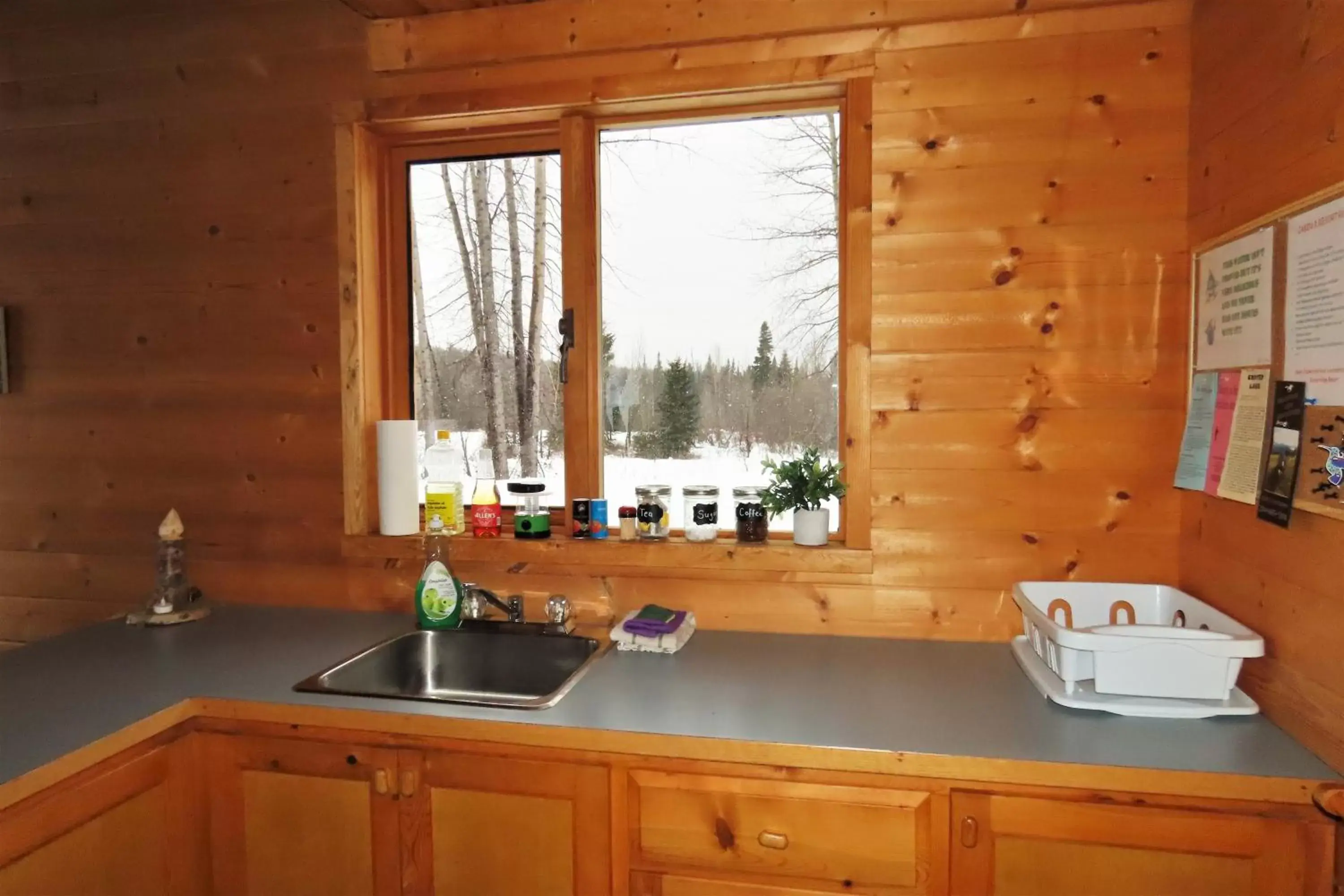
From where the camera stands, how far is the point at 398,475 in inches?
84.8

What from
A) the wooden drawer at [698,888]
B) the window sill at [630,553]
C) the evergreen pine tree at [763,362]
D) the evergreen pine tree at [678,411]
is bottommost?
the wooden drawer at [698,888]

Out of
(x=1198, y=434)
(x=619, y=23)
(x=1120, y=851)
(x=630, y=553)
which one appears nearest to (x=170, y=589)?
(x=630, y=553)

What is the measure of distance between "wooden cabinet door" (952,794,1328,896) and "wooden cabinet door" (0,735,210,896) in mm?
1361

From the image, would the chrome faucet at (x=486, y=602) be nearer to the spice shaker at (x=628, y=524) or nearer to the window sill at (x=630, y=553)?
the window sill at (x=630, y=553)

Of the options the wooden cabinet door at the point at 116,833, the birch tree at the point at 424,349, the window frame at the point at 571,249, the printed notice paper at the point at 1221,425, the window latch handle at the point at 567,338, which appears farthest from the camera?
the birch tree at the point at 424,349

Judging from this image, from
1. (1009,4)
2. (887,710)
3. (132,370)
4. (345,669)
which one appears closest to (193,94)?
(132,370)

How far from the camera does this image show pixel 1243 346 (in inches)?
58.6

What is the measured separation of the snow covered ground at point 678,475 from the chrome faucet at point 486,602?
0.30 meters

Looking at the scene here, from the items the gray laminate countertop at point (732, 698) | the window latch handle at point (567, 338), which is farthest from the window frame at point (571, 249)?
the gray laminate countertop at point (732, 698)

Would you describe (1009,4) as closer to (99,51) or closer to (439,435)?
(439,435)

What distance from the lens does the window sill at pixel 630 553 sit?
6.26ft

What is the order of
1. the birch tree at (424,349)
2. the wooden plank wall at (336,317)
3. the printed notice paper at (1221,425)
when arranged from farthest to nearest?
the birch tree at (424,349), the wooden plank wall at (336,317), the printed notice paper at (1221,425)

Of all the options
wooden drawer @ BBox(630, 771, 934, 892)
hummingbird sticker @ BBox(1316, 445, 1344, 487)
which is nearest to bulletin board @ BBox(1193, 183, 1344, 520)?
hummingbird sticker @ BBox(1316, 445, 1344, 487)

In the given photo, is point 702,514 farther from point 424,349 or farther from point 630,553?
point 424,349
